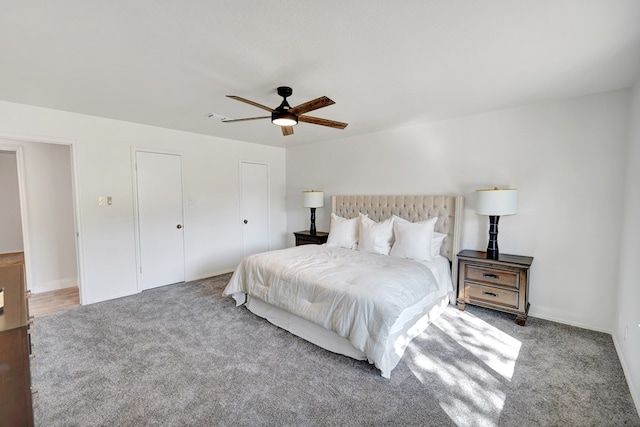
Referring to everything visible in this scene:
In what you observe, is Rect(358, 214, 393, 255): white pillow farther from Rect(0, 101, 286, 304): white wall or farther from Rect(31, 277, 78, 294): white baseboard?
Rect(31, 277, 78, 294): white baseboard

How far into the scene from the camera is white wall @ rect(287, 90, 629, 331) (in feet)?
9.33

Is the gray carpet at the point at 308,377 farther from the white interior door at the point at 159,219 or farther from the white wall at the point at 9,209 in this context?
the white wall at the point at 9,209

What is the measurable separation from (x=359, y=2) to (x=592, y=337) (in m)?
3.69

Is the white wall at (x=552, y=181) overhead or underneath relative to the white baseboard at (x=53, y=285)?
overhead

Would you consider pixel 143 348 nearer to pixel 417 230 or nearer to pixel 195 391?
pixel 195 391

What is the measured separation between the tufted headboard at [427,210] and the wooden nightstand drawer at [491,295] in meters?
0.29

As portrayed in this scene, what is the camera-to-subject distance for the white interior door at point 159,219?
416 cm

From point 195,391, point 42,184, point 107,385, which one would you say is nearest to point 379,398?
point 195,391

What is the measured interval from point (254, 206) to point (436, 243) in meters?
3.50

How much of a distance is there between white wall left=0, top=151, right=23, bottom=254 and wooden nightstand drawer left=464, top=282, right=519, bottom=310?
7983 millimetres

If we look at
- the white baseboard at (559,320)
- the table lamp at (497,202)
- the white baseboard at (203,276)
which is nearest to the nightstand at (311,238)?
the white baseboard at (203,276)

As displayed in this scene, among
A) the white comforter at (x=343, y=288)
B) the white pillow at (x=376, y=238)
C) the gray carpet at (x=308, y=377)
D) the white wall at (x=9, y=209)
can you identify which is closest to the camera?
the gray carpet at (x=308, y=377)

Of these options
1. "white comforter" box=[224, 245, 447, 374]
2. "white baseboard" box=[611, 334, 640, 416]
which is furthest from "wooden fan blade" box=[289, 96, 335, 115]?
"white baseboard" box=[611, 334, 640, 416]

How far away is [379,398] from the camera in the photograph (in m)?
1.97
